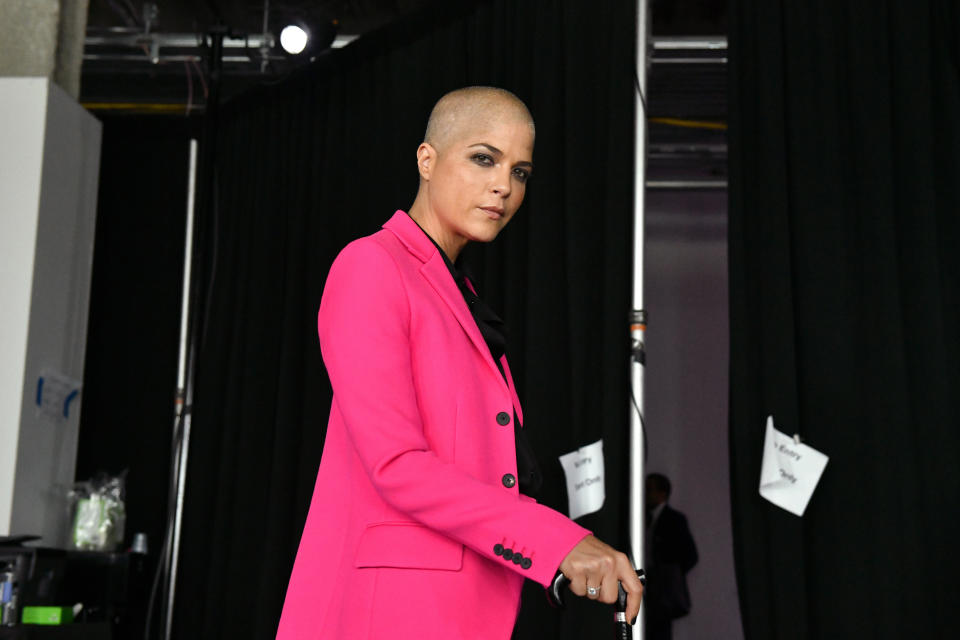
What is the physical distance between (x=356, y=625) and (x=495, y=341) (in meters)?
0.46

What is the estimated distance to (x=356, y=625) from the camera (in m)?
1.22

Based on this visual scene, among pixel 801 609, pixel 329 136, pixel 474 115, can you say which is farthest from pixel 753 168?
pixel 329 136

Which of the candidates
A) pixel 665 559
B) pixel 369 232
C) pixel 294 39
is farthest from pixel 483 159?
pixel 665 559

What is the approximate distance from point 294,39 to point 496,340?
267cm

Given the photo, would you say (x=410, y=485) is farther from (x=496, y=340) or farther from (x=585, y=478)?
(x=585, y=478)

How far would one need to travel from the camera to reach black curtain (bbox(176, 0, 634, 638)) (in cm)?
293

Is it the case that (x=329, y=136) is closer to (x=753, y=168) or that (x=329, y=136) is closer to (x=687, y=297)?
(x=753, y=168)

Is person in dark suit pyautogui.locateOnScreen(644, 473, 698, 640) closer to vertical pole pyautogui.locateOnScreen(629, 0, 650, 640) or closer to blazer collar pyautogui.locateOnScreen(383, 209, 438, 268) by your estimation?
vertical pole pyautogui.locateOnScreen(629, 0, 650, 640)

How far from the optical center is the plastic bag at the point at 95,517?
3721 millimetres

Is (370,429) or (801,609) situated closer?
(370,429)

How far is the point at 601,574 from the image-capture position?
1.11m

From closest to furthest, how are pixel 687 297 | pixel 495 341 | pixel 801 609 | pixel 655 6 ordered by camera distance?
pixel 495 341
pixel 801 609
pixel 655 6
pixel 687 297

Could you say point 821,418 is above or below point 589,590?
above

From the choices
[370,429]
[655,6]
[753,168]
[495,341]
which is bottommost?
[370,429]
